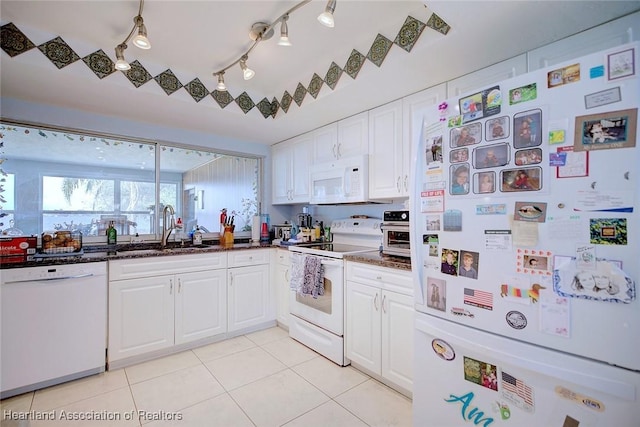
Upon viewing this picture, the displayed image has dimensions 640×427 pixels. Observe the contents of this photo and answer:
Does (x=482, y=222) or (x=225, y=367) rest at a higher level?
(x=482, y=222)

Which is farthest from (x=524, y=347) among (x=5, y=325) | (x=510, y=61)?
(x=5, y=325)

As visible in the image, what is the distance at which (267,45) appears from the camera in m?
2.09

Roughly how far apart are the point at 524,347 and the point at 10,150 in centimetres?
379

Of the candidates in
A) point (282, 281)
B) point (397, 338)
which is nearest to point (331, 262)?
point (397, 338)

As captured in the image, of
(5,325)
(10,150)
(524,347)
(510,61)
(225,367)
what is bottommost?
(225,367)

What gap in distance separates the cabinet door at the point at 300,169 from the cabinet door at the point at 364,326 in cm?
131

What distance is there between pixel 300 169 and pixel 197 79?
138cm

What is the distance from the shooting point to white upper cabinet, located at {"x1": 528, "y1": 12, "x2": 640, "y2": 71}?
4.49ft

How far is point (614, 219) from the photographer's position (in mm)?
911

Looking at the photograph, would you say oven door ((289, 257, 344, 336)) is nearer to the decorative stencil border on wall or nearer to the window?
the decorative stencil border on wall

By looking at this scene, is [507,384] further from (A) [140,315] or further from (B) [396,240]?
(A) [140,315]

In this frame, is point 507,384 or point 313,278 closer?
point 507,384

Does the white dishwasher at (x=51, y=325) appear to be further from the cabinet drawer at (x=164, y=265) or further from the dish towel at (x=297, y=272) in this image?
the dish towel at (x=297, y=272)

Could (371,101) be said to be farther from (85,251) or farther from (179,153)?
(85,251)
